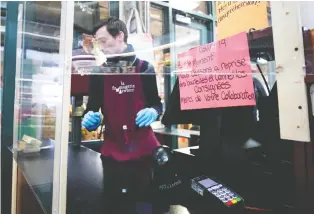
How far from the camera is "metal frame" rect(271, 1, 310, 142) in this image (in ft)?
1.37

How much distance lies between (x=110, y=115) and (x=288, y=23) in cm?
86

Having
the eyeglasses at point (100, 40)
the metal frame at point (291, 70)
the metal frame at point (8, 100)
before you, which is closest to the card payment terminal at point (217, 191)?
the metal frame at point (291, 70)

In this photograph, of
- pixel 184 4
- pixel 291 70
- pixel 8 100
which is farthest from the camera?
pixel 184 4

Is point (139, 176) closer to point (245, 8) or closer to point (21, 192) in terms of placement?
point (245, 8)

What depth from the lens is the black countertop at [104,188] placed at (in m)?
0.58

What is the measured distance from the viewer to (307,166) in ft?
1.41

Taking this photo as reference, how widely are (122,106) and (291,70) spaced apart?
2.61ft

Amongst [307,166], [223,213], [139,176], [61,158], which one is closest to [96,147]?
[139,176]

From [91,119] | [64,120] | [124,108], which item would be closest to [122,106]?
[124,108]

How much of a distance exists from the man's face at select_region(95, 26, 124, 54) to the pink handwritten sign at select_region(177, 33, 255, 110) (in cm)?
37

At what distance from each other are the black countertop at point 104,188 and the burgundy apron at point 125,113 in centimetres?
7

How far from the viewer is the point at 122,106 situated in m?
1.10

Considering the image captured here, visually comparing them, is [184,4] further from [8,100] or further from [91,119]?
[8,100]

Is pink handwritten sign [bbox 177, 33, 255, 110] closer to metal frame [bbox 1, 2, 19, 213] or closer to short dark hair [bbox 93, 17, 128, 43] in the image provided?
short dark hair [bbox 93, 17, 128, 43]
